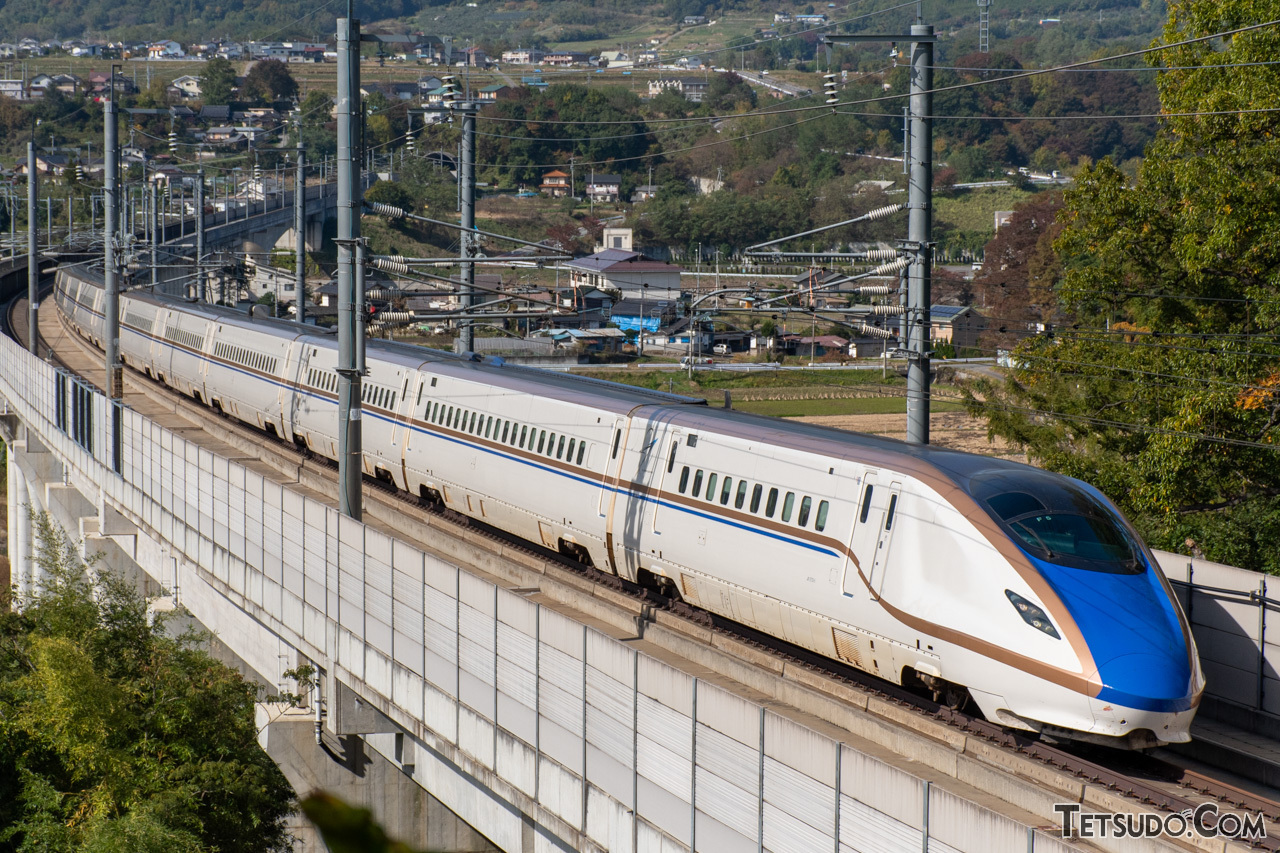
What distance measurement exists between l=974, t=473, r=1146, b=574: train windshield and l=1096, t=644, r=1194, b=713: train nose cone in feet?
3.83

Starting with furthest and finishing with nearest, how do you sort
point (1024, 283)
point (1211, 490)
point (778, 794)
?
point (1024, 283) → point (1211, 490) → point (778, 794)

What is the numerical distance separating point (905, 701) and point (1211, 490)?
11519mm

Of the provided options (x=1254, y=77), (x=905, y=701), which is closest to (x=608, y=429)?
(x=905, y=701)

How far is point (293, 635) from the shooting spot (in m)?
20.7

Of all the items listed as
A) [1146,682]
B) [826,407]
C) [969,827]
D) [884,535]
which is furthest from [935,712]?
[826,407]

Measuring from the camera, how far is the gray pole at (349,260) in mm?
18938

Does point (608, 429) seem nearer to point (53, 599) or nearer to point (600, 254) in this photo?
point (53, 599)

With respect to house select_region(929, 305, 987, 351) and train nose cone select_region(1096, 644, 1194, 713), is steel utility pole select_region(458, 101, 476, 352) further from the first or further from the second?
house select_region(929, 305, 987, 351)

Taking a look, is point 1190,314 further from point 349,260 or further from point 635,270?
point 635,270

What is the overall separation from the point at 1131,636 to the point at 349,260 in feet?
38.5

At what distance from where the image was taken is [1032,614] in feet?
40.6

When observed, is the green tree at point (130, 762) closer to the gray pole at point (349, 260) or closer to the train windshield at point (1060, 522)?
the gray pole at point (349, 260)

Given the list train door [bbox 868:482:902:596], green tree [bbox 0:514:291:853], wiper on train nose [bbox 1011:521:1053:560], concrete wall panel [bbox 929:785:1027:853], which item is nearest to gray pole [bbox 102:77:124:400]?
green tree [bbox 0:514:291:853]

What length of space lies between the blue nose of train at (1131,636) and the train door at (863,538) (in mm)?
2084
